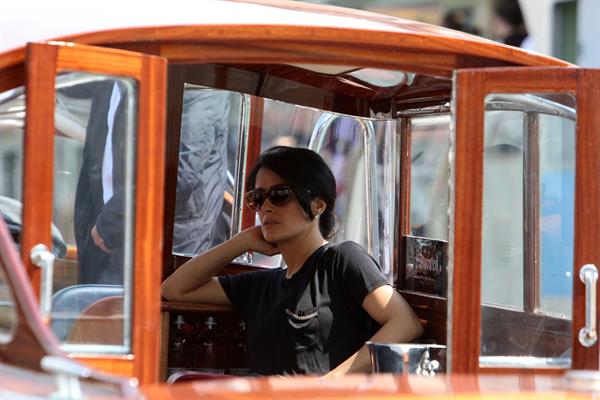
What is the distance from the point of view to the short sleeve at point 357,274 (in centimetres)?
429

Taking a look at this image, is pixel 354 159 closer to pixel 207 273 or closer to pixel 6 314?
pixel 207 273

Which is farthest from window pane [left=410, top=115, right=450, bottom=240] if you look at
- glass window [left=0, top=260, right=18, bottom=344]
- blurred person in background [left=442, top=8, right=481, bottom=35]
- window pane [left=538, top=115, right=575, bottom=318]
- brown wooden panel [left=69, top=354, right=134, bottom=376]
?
blurred person in background [left=442, top=8, right=481, bottom=35]

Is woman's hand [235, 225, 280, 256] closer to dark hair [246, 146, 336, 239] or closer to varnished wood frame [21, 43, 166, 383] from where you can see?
dark hair [246, 146, 336, 239]

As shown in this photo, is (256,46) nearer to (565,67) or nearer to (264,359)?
(565,67)

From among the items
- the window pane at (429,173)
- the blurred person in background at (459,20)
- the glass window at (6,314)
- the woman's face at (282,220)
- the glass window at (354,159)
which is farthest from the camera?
the blurred person in background at (459,20)

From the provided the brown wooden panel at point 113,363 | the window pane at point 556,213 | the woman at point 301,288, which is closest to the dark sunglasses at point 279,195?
the woman at point 301,288

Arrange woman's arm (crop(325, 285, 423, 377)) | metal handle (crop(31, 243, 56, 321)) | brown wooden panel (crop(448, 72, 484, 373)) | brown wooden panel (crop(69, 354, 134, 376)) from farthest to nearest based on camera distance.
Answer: woman's arm (crop(325, 285, 423, 377)) < brown wooden panel (crop(448, 72, 484, 373)) < brown wooden panel (crop(69, 354, 134, 376)) < metal handle (crop(31, 243, 56, 321))

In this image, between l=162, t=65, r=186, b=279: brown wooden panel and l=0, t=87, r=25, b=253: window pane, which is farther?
l=162, t=65, r=186, b=279: brown wooden panel

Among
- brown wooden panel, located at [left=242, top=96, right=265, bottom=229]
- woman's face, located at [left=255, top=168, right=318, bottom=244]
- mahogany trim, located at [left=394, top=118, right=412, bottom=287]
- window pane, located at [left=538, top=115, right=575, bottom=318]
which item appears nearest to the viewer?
window pane, located at [left=538, top=115, right=575, bottom=318]

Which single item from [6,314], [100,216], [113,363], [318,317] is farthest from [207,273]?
[6,314]

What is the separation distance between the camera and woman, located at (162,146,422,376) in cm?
429

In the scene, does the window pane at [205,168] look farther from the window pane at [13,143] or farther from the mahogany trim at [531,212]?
the mahogany trim at [531,212]

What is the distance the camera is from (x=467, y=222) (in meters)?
3.50

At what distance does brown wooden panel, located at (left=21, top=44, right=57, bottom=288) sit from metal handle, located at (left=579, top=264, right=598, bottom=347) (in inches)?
61.6
